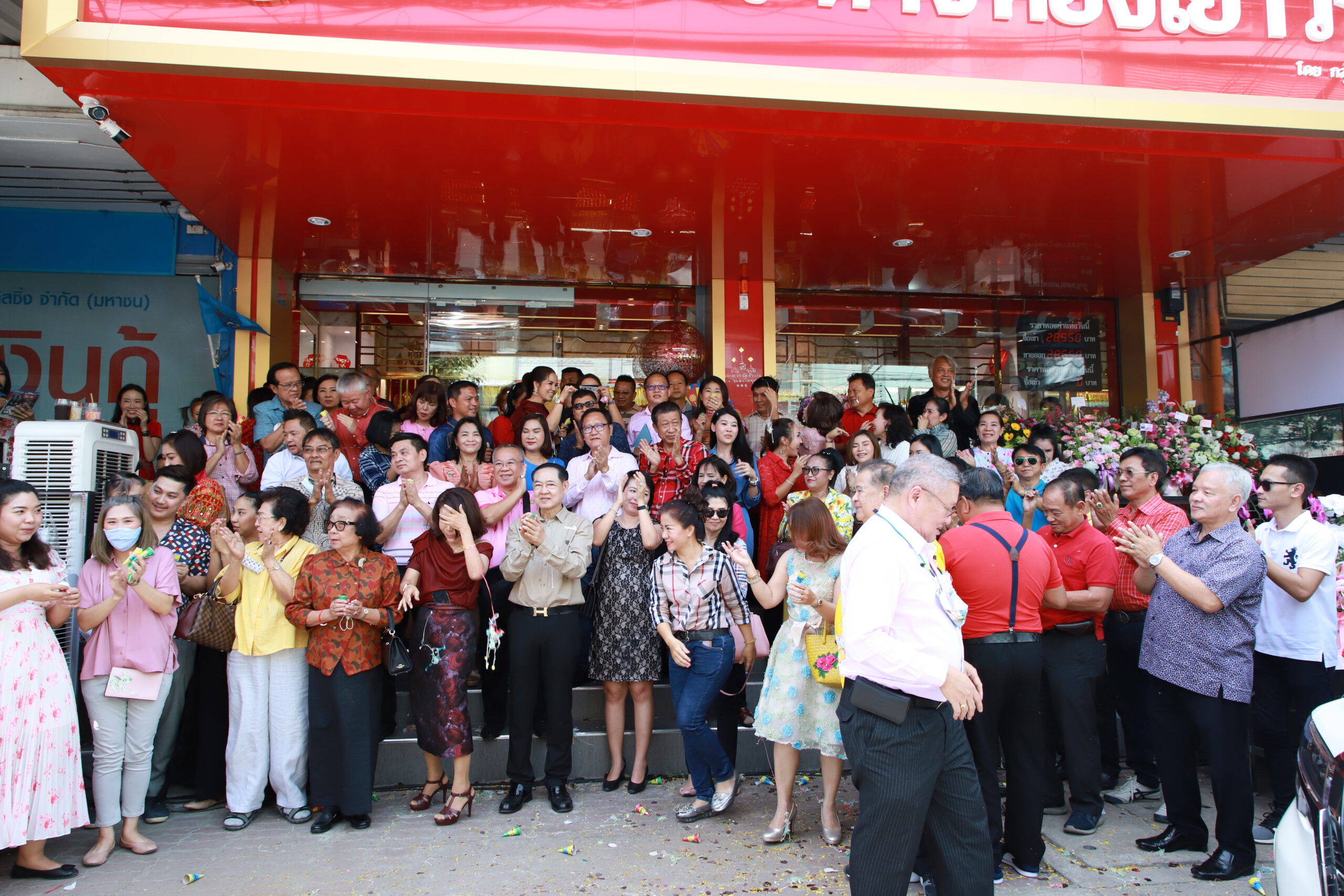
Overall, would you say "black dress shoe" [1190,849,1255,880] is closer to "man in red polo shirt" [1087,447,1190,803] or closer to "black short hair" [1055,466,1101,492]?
"man in red polo shirt" [1087,447,1190,803]

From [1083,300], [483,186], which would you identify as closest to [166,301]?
[483,186]

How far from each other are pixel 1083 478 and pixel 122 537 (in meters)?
5.11

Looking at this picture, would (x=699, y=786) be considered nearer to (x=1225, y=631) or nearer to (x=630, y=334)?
(x=1225, y=631)

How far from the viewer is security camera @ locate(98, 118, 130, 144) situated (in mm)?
5520

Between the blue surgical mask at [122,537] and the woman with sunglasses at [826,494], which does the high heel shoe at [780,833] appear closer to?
the woman with sunglasses at [826,494]

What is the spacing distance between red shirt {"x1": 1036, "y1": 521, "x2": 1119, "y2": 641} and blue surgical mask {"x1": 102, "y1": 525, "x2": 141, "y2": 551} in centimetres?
471

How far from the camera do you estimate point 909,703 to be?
293cm

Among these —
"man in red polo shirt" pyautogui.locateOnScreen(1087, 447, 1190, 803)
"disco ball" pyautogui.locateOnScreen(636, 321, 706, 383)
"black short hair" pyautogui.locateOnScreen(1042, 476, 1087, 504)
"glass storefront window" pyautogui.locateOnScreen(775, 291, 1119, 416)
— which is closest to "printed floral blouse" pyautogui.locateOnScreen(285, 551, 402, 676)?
"black short hair" pyautogui.locateOnScreen(1042, 476, 1087, 504)

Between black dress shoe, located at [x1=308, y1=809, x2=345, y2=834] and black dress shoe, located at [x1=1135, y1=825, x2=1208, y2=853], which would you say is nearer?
black dress shoe, located at [x1=1135, y1=825, x2=1208, y2=853]

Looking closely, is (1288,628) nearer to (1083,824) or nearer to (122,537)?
(1083,824)

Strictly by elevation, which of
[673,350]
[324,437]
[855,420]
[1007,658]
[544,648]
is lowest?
[544,648]

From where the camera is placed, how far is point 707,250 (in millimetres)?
9055

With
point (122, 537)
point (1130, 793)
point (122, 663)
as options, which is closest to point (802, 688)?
point (1130, 793)

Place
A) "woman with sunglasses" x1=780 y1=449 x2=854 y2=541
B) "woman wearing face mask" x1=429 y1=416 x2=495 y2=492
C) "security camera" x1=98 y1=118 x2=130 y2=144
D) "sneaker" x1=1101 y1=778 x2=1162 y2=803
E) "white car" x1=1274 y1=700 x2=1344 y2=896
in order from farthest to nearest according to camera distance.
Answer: "woman wearing face mask" x1=429 y1=416 x2=495 y2=492
"security camera" x1=98 y1=118 x2=130 y2=144
"woman with sunglasses" x1=780 y1=449 x2=854 y2=541
"sneaker" x1=1101 y1=778 x2=1162 y2=803
"white car" x1=1274 y1=700 x2=1344 y2=896
